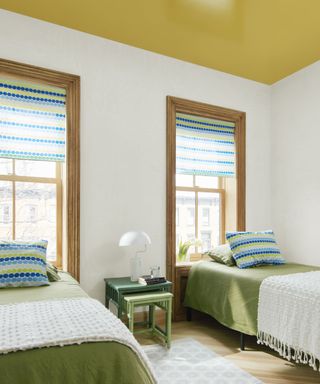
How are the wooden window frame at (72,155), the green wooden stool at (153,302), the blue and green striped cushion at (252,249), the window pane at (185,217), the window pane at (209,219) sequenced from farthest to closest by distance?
1. the window pane at (209,219)
2. the window pane at (185,217)
3. the blue and green striped cushion at (252,249)
4. the wooden window frame at (72,155)
5. the green wooden stool at (153,302)

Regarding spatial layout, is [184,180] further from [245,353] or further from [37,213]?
[245,353]

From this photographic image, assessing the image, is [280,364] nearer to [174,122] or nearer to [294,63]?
[174,122]

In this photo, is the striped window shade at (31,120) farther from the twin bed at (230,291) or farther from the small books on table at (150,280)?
the twin bed at (230,291)

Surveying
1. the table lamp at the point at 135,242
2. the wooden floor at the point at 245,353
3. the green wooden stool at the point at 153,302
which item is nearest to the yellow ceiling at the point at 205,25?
the table lamp at the point at 135,242

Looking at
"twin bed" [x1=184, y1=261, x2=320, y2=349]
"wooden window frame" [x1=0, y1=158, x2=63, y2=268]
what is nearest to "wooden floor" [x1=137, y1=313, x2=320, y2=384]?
"twin bed" [x1=184, y1=261, x2=320, y2=349]

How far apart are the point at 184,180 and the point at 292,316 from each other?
201cm

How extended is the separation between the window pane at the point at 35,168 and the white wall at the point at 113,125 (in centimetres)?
32

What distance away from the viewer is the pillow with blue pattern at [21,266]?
229cm

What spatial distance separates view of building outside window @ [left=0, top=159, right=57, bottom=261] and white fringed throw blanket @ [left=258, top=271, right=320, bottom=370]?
1950 mm

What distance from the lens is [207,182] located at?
4.23 meters

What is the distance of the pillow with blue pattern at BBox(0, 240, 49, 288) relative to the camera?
2.29 meters

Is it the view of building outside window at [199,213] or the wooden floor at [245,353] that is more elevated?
the view of building outside window at [199,213]

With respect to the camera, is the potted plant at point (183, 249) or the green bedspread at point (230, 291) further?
the potted plant at point (183, 249)

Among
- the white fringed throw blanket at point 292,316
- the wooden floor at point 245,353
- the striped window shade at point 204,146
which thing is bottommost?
the wooden floor at point 245,353
